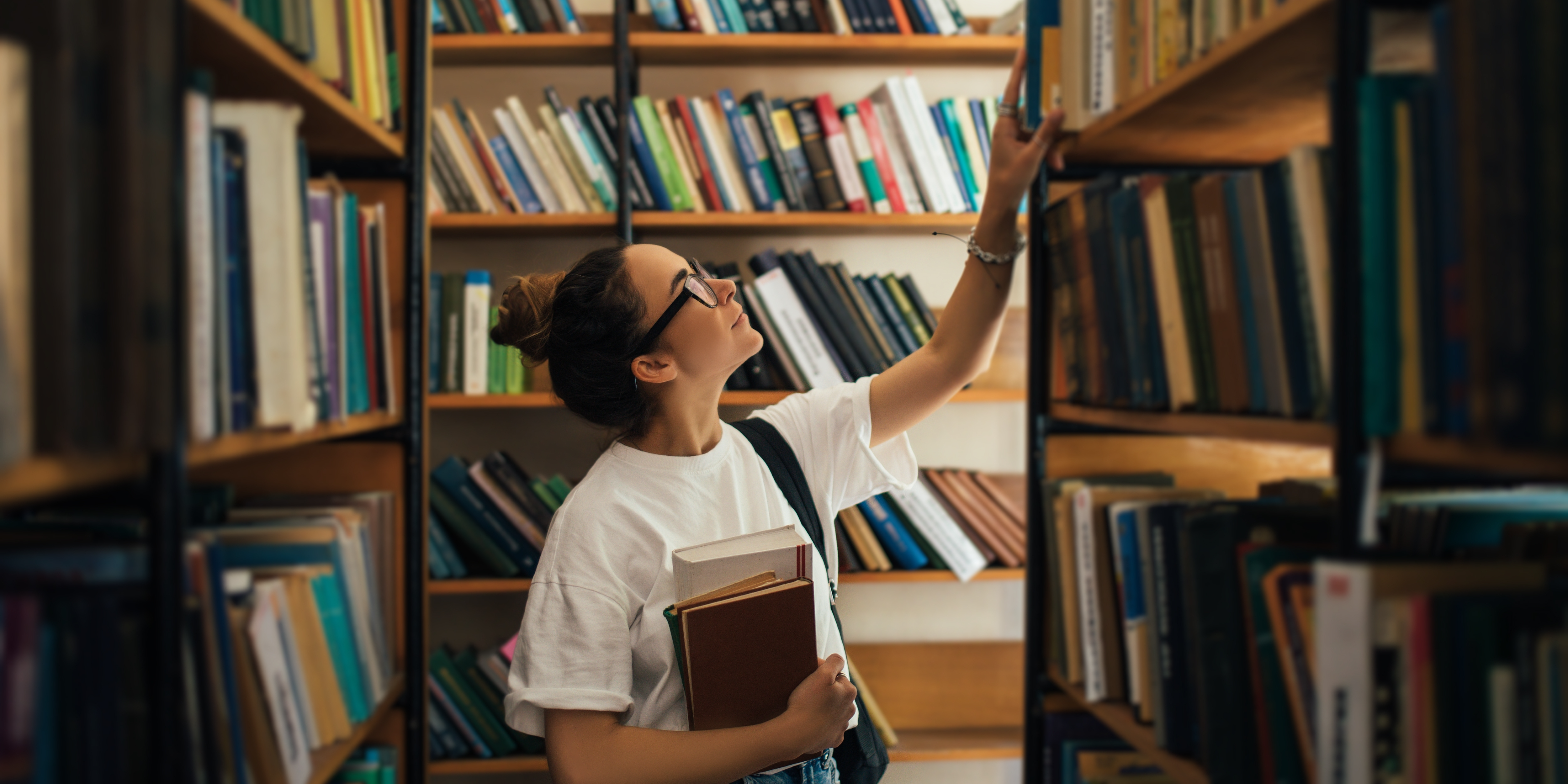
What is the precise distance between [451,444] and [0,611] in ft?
6.26

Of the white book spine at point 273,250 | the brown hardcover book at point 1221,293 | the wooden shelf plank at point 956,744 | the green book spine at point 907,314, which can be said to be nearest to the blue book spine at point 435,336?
the green book spine at point 907,314

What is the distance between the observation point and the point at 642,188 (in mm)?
2170

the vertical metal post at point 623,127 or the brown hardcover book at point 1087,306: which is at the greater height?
the vertical metal post at point 623,127

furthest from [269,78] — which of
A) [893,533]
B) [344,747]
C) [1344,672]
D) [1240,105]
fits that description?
[893,533]

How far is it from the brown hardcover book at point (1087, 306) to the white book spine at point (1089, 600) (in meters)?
0.12

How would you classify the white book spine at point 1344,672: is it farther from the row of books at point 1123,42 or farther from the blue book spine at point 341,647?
the blue book spine at point 341,647

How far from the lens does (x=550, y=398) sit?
214 centimetres

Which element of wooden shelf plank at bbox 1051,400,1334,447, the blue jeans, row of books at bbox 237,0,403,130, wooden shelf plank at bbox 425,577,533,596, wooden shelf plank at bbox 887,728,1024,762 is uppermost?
row of books at bbox 237,0,403,130

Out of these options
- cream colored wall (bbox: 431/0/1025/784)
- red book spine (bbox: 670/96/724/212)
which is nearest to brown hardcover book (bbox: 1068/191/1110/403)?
red book spine (bbox: 670/96/724/212)

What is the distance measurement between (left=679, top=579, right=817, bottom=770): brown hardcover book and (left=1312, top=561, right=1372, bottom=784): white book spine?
1.90 ft

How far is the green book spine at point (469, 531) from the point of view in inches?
83.9

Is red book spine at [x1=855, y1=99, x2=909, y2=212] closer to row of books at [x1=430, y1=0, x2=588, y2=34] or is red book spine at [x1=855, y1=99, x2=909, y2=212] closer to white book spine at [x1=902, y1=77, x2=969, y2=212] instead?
white book spine at [x1=902, y1=77, x2=969, y2=212]

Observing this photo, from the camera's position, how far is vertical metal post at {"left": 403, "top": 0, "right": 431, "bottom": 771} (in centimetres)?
138

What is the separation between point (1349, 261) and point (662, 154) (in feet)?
5.67
